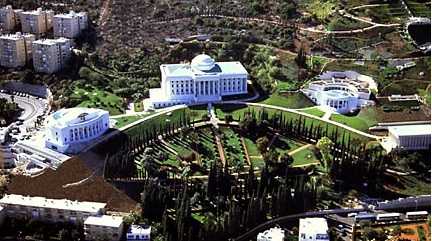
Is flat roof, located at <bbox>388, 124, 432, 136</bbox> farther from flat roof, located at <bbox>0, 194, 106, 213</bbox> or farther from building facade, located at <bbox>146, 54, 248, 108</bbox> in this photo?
flat roof, located at <bbox>0, 194, 106, 213</bbox>

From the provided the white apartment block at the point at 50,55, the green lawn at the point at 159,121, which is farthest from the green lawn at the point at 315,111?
the white apartment block at the point at 50,55

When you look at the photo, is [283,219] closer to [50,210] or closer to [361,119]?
[50,210]

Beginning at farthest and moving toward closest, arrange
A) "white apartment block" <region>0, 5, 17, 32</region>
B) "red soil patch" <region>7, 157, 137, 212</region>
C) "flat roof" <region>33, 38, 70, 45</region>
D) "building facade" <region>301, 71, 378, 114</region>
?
"white apartment block" <region>0, 5, 17, 32</region> < "flat roof" <region>33, 38, 70, 45</region> < "building facade" <region>301, 71, 378, 114</region> < "red soil patch" <region>7, 157, 137, 212</region>

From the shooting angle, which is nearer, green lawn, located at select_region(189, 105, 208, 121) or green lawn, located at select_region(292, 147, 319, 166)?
green lawn, located at select_region(292, 147, 319, 166)

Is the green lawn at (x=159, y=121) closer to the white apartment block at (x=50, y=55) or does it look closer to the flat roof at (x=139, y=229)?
the flat roof at (x=139, y=229)

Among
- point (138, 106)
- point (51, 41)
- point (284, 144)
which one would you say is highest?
point (51, 41)

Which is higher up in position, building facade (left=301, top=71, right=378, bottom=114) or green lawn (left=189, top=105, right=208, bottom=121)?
building facade (left=301, top=71, right=378, bottom=114)

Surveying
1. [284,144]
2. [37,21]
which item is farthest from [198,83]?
[37,21]

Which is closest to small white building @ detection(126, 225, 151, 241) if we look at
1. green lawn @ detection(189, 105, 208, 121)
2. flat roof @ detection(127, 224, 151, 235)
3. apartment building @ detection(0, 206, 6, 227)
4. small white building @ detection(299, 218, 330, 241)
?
flat roof @ detection(127, 224, 151, 235)
